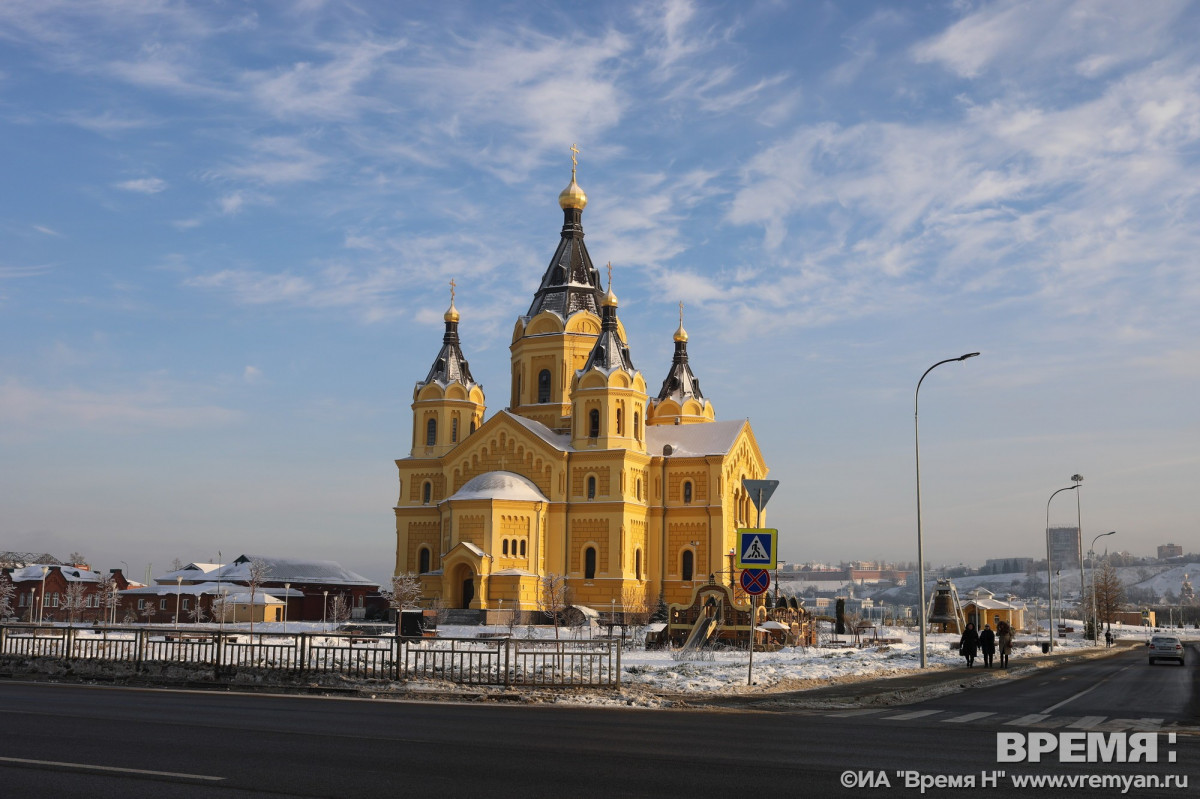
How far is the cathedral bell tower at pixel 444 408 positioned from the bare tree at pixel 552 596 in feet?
A: 42.1

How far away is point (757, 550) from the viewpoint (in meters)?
22.8

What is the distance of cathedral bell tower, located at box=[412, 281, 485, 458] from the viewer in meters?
70.6

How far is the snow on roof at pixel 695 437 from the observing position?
68750 millimetres

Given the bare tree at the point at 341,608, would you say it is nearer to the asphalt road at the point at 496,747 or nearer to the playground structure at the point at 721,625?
the playground structure at the point at 721,625

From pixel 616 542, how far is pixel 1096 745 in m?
50.7

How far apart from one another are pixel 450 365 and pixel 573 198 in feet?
48.0

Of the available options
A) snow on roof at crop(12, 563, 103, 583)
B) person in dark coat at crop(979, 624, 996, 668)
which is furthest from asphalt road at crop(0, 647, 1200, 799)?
snow on roof at crop(12, 563, 103, 583)

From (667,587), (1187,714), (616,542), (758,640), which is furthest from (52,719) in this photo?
(667,587)

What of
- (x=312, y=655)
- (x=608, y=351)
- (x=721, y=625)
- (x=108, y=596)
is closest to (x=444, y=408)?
(x=608, y=351)

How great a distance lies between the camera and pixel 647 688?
21.4 m

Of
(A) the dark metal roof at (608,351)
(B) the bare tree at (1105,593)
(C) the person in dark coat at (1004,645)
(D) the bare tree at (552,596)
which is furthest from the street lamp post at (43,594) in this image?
(B) the bare tree at (1105,593)

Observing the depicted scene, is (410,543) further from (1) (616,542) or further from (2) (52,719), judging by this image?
(2) (52,719)

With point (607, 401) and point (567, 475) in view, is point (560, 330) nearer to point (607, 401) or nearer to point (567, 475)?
point (607, 401)

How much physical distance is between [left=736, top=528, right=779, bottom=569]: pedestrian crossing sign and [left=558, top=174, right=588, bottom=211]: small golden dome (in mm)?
54250
